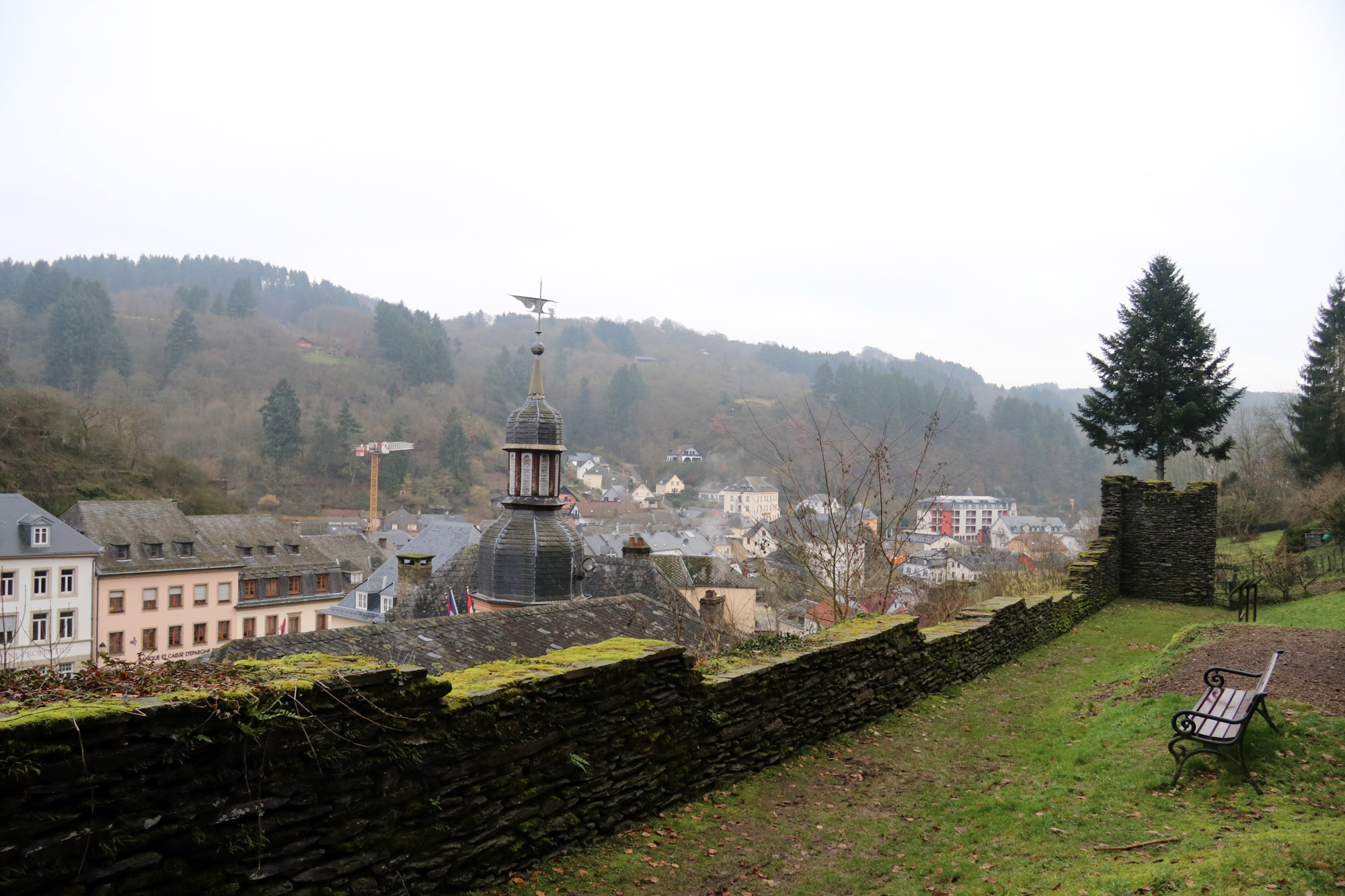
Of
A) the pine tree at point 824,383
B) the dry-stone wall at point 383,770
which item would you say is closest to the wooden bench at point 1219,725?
the dry-stone wall at point 383,770

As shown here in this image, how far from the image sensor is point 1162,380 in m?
25.9

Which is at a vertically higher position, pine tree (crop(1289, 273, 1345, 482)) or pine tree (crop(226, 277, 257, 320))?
pine tree (crop(226, 277, 257, 320))

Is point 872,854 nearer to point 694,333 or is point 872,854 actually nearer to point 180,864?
point 180,864

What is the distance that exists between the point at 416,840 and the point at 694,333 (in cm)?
14202

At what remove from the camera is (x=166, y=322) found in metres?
92.1

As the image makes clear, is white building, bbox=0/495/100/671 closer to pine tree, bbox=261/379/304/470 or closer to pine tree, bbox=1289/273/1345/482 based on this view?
pine tree, bbox=261/379/304/470

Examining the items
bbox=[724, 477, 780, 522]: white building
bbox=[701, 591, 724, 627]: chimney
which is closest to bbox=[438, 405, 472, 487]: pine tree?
bbox=[724, 477, 780, 522]: white building

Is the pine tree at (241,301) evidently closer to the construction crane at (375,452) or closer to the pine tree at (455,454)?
the construction crane at (375,452)

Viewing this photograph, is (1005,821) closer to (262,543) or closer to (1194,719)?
(1194,719)

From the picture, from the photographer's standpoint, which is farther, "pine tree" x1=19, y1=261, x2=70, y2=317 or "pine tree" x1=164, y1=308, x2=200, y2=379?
"pine tree" x1=164, y1=308, x2=200, y2=379

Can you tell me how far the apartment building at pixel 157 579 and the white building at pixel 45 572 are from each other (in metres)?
0.68

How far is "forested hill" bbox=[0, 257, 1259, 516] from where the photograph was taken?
2869 inches

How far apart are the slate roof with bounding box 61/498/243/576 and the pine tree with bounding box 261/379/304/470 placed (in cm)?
3563

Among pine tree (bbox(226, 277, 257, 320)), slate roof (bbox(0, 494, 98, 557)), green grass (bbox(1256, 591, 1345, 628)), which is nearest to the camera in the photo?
green grass (bbox(1256, 591, 1345, 628))
